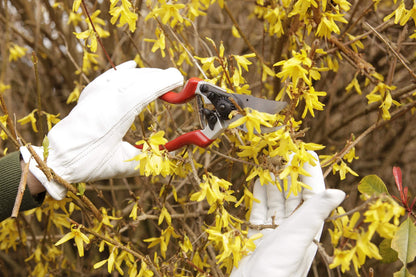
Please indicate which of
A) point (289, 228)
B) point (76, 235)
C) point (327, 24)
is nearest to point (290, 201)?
point (289, 228)

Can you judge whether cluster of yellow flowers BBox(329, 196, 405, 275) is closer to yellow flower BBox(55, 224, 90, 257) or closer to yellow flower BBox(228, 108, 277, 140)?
yellow flower BBox(228, 108, 277, 140)

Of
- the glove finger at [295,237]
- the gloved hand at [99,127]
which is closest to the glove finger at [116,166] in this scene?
the gloved hand at [99,127]

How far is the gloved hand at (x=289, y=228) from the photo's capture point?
3.74 feet

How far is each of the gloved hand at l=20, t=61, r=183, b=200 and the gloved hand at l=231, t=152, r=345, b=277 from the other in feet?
1.60

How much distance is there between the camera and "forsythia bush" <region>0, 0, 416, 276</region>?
3.98ft

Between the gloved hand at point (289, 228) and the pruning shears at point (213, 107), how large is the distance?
0.23 meters

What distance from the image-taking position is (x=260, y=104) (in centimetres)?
133

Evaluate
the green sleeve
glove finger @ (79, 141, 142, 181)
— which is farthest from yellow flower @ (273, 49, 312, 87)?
the green sleeve

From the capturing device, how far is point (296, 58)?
121 centimetres

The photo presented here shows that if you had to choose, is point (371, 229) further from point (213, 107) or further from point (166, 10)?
point (166, 10)

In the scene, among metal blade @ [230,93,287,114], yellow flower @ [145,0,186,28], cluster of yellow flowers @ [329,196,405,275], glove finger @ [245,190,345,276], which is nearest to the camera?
cluster of yellow flowers @ [329,196,405,275]

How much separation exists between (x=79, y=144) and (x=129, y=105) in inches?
8.3

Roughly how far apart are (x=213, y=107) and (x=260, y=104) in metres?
0.18

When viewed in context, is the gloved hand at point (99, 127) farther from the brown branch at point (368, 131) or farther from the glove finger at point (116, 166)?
the brown branch at point (368, 131)
